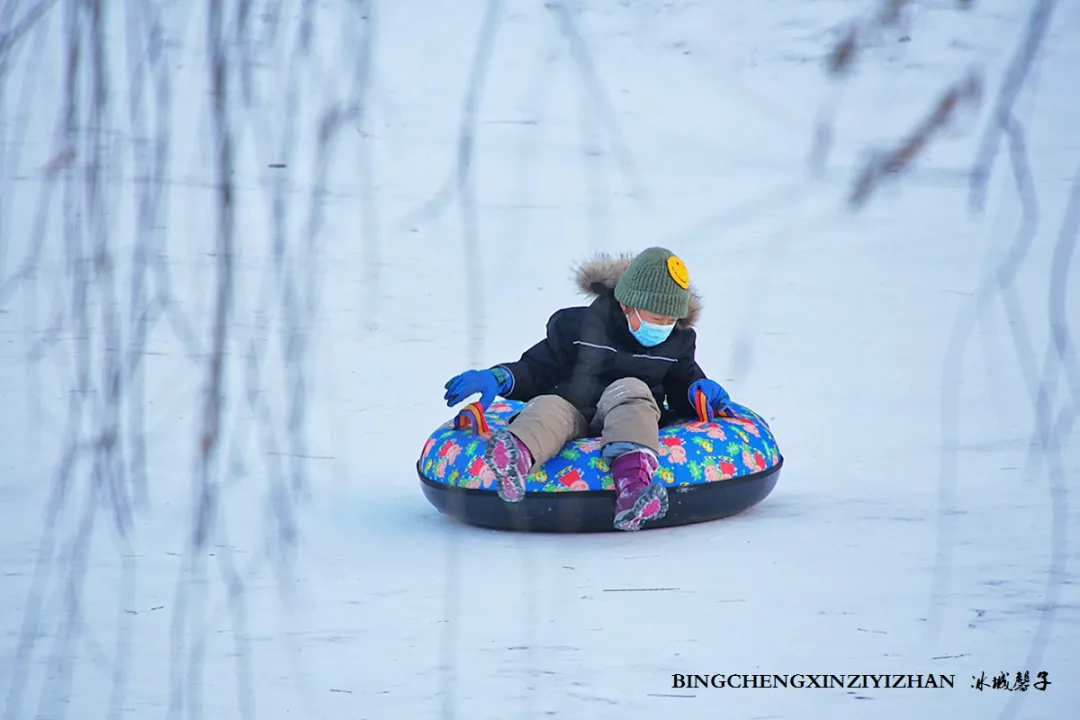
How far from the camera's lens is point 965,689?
286 cm

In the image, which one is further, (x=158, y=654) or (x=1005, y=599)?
(x=1005, y=599)

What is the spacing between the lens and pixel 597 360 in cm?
437

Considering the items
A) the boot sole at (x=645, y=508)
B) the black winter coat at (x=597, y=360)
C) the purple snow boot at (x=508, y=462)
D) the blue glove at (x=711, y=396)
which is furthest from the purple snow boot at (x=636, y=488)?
the blue glove at (x=711, y=396)

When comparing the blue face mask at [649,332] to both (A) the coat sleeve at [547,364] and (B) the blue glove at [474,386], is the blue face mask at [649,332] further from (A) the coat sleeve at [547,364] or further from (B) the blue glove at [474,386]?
(B) the blue glove at [474,386]

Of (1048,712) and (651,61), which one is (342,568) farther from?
(651,61)

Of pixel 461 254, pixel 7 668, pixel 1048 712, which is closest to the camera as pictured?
pixel 1048 712

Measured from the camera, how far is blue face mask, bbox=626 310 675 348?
14.0ft

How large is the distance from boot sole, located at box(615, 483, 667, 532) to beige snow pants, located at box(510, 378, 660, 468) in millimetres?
131

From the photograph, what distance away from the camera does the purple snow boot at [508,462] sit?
396cm

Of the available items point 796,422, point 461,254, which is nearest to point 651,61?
point 461,254

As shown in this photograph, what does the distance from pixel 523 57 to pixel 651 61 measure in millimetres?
1155

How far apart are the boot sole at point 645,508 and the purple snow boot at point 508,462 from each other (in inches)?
11.8

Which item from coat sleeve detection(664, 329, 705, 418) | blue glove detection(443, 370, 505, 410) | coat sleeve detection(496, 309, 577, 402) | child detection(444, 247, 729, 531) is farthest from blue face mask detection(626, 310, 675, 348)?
blue glove detection(443, 370, 505, 410)

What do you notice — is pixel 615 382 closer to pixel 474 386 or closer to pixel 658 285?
pixel 658 285
